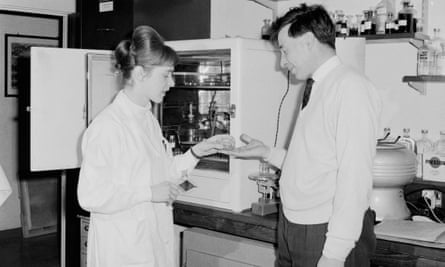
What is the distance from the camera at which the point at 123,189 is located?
72.1 inches

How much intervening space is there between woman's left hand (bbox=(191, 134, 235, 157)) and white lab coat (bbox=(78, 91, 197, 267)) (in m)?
0.21

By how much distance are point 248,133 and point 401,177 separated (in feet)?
2.09

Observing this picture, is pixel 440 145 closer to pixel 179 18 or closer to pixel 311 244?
pixel 311 244

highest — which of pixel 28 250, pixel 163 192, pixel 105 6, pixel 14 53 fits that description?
pixel 105 6

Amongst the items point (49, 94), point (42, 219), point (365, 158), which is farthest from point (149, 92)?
point (42, 219)

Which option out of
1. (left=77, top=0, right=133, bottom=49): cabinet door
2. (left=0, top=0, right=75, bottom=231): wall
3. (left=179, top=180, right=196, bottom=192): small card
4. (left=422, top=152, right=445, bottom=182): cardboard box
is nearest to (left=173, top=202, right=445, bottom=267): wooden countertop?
(left=179, top=180, right=196, bottom=192): small card

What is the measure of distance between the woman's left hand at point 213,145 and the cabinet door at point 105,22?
1.03 metres

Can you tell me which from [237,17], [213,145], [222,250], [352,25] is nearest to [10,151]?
[237,17]

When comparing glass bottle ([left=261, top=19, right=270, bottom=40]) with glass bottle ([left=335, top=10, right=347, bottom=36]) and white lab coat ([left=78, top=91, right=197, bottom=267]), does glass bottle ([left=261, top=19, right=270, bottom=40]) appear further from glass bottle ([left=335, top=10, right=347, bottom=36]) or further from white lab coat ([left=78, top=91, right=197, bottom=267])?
white lab coat ([left=78, top=91, right=197, bottom=267])

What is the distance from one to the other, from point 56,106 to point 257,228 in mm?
1166

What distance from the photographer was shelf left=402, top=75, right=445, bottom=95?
2.48 meters

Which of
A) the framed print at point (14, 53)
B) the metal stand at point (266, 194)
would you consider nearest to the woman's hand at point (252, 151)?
the metal stand at point (266, 194)

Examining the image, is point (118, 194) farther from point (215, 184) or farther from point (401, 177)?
point (401, 177)

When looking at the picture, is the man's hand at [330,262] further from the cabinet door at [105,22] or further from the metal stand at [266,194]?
the cabinet door at [105,22]
